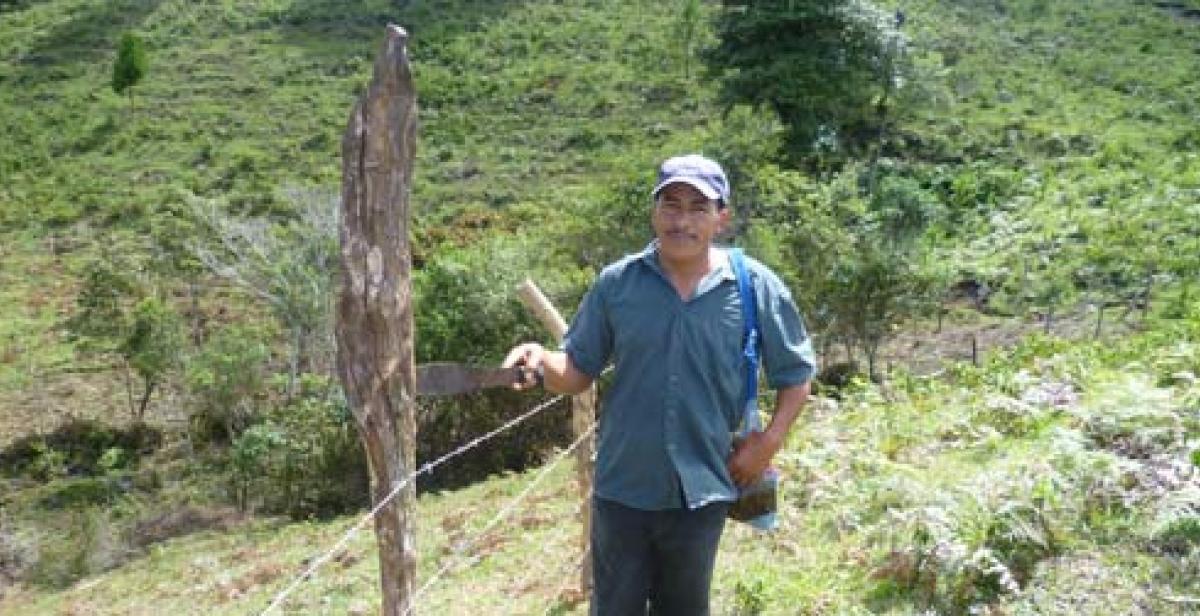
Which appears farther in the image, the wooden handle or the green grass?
the wooden handle

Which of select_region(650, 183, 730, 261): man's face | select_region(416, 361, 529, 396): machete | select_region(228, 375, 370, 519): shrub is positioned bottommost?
select_region(228, 375, 370, 519): shrub

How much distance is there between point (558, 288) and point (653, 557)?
44.0 ft

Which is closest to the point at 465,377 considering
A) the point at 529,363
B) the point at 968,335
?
the point at 529,363

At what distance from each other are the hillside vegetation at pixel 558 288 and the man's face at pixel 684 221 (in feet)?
6.72

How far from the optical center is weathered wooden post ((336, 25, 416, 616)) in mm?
3473

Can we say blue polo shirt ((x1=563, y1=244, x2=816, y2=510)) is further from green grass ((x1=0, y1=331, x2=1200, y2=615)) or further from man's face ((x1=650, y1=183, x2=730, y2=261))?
green grass ((x1=0, y1=331, x2=1200, y2=615))

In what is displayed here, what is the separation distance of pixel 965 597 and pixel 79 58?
4668 centimetres

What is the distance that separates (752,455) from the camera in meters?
3.35

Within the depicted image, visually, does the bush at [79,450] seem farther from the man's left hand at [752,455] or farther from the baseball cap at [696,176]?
the baseball cap at [696,176]

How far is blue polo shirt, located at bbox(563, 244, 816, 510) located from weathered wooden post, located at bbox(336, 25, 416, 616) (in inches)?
26.3

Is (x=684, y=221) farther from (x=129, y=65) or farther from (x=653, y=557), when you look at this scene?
(x=129, y=65)

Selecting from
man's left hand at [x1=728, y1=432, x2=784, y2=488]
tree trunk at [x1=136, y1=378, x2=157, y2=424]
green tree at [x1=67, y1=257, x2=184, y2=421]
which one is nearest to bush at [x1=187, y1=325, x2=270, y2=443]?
green tree at [x1=67, y1=257, x2=184, y2=421]

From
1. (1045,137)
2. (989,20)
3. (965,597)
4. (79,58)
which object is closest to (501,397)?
(965,597)

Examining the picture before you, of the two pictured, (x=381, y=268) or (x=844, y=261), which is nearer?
(x=381, y=268)
